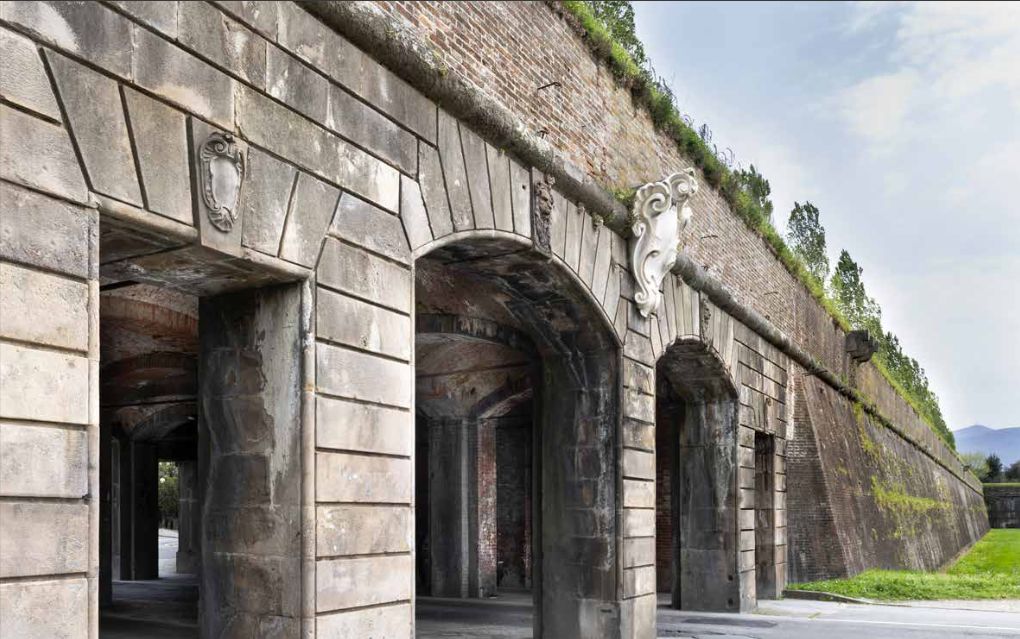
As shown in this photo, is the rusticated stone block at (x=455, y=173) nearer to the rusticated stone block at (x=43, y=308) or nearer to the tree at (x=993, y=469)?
the rusticated stone block at (x=43, y=308)

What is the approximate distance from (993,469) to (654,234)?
3223 inches

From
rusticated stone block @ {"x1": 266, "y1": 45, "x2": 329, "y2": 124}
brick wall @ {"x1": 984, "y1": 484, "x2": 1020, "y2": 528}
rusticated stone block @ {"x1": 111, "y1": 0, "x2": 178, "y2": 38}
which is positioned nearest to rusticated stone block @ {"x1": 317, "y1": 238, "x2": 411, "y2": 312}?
rusticated stone block @ {"x1": 266, "y1": 45, "x2": 329, "y2": 124}

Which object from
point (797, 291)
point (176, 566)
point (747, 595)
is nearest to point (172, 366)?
point (747, 595)

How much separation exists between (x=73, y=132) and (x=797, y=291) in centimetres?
1755

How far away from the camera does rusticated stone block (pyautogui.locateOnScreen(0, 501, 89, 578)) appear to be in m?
4.00

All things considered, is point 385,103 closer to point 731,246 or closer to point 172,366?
point 172,366

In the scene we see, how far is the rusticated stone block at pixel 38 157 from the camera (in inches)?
162

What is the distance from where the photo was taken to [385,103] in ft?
22.1

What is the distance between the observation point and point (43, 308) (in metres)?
4.21

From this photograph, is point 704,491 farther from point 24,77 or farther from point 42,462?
point 24,77

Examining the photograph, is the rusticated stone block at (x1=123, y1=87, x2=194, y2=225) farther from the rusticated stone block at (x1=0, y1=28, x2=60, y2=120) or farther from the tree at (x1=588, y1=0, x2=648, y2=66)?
the tree at (x1=588, y1=0, x2=648, y2=66)

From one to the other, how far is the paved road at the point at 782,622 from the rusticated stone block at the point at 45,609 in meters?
8.49

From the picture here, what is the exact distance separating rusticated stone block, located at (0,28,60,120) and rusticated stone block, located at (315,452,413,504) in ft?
7.97

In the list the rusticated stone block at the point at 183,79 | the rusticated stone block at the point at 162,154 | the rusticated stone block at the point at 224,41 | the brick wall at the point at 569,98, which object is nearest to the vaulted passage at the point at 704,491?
the brick wall at the point at 569,98
